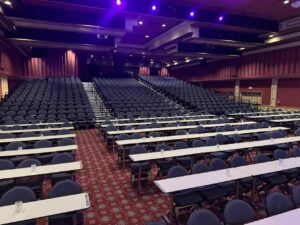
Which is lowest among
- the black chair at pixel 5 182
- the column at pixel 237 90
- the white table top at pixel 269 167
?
the black chair at pixel 5 182

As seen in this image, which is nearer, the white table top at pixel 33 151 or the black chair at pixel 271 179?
the black chair at pixel 271 179

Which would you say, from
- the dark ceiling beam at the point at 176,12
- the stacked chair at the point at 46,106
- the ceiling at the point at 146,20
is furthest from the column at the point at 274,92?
the stacked chair at the point at 46,106

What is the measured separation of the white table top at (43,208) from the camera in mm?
2756

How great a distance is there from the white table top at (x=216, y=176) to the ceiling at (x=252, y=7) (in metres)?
8.73

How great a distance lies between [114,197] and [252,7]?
440 inches

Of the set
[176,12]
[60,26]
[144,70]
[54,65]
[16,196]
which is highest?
[176,12]

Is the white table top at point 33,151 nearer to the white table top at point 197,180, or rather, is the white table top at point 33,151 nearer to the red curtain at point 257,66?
the white table top at point 197,180

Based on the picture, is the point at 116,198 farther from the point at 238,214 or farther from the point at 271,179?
the point at 271,179

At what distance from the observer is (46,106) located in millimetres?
12438

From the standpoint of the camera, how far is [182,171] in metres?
4.13

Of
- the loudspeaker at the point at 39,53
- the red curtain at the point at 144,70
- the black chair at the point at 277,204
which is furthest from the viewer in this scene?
the red curtain at the point at 144,70

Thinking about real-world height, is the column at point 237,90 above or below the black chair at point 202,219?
above

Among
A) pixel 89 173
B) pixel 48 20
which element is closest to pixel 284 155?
pixel 89 173

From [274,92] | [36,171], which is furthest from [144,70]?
[36,171]
